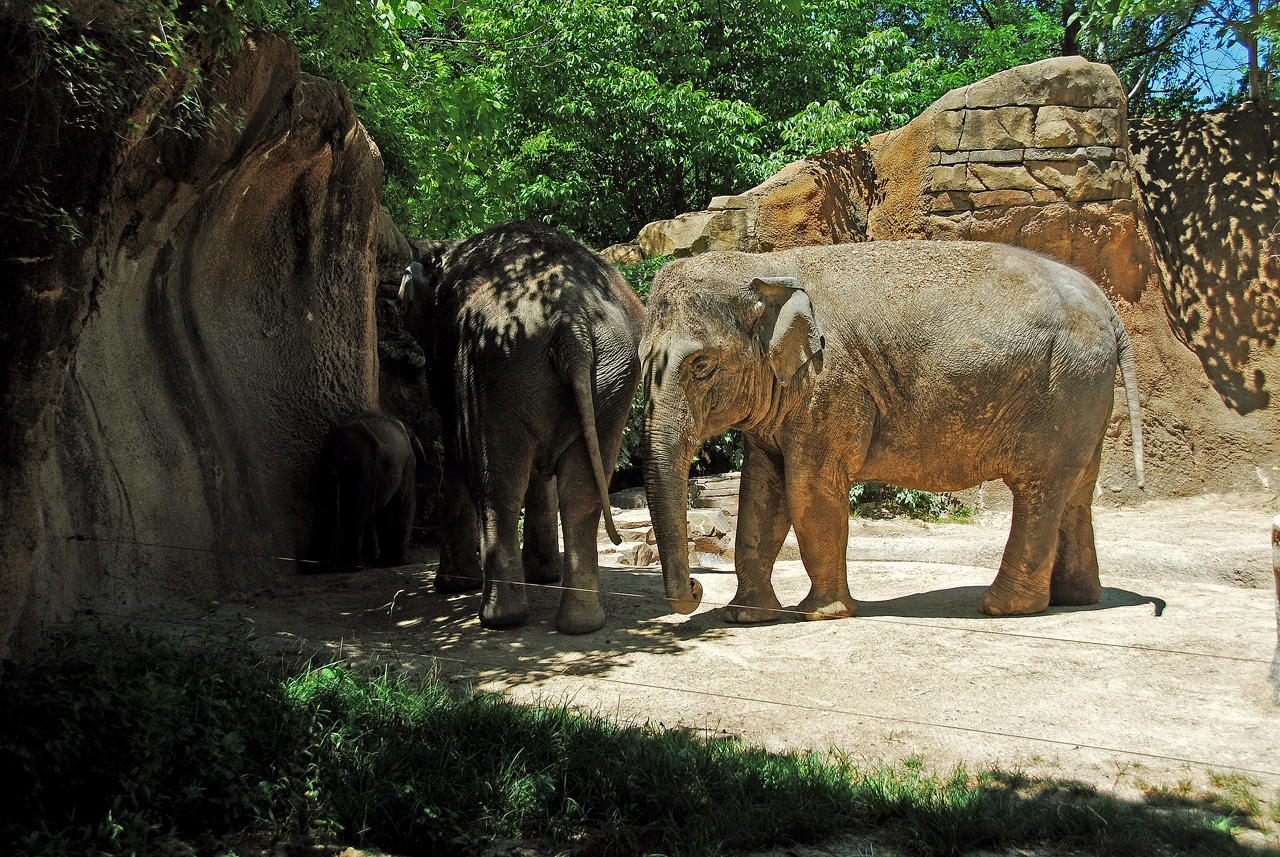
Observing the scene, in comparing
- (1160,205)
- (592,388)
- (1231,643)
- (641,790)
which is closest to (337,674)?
(641,790)

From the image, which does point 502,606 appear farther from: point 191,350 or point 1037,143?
point 1037,143

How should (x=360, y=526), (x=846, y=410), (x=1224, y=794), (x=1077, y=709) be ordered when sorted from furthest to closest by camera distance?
(x=360, y=526) → (x=846, y=410) → (x=1077, y=709) → (x=1224, y=794)

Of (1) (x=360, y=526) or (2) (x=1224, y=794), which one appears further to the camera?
(1) (x=360, y=526)

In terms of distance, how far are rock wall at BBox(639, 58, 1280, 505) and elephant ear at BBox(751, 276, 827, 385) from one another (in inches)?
239

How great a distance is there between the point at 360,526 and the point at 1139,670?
5592 mm

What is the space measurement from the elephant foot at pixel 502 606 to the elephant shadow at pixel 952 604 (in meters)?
2.08

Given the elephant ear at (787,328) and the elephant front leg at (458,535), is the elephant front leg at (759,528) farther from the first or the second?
the elephant front leg at (458,535)

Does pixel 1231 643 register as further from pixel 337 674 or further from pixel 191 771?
pixel 191 771

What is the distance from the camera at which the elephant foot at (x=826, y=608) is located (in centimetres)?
580

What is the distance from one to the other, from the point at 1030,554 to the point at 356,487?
4.93m

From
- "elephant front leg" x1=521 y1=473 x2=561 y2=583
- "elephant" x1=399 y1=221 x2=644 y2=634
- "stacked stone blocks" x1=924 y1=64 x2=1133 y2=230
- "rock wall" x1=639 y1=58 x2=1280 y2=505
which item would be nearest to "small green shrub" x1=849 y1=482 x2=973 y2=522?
"rock wall" x1=639 y1=58 x2=1280 y2=505

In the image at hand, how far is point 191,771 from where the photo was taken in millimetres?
3412

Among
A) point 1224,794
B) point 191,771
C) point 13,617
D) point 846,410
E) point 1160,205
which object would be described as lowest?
point 1224,794

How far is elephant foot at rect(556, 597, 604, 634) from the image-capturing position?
569cm
